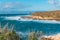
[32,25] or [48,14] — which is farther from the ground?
[48,14]

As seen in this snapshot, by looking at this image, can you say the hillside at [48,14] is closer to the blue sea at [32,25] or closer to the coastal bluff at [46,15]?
the coastal bluff at [46,15]

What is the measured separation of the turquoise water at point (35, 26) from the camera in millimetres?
3527

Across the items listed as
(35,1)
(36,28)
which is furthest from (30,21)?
(35,1)

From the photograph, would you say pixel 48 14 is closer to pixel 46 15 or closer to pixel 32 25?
pixel 46 15

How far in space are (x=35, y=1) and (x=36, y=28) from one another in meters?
0.58

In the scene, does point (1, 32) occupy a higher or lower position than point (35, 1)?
lower

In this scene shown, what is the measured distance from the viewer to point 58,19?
11.7ft

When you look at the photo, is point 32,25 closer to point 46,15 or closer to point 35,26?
point 35,26

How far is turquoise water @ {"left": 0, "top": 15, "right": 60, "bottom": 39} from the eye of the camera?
139 inches

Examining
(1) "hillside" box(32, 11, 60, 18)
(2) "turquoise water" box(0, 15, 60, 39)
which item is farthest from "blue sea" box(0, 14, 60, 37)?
(1) "hillside" box(32, 11, 60, 18)

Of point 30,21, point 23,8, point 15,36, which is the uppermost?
point 23,8

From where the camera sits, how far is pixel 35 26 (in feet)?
11.6

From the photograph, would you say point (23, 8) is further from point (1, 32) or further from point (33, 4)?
point (1, 32)

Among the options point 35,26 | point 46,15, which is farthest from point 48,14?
point 35,26
